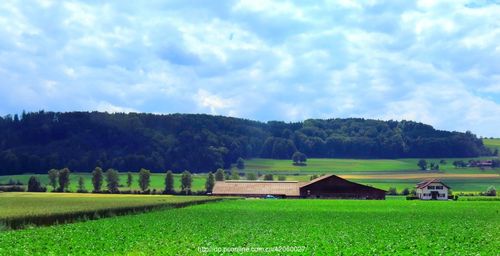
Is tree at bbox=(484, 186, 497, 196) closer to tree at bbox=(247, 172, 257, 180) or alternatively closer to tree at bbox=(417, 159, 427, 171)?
tree at bbox=(417, 159, 427, 171)

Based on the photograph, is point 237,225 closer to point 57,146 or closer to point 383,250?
point 383,250

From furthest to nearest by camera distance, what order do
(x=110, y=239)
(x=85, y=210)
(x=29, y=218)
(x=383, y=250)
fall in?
(x=85, y=210) < (x=29, y=218) < (x=110, y=239) < (x=383, y=250)

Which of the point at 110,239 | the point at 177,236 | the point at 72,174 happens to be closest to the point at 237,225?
the point at 177,236

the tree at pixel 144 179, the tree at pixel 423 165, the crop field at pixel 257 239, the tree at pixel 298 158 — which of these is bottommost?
the crop field at pixel 257 239

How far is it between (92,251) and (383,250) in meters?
12.0

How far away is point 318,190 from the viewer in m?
111

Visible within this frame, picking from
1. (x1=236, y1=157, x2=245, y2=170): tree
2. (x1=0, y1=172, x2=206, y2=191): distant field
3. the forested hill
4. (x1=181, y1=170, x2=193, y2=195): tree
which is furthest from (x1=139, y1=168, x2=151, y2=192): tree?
(x1=236, y1=157, x2=245, y2=170): tree

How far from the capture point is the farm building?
10975 cm

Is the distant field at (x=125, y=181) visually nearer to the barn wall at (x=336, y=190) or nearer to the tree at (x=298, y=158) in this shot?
the tree at (x=298, y=158)

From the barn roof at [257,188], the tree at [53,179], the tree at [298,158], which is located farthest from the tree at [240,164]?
the barn roof at [257,188]

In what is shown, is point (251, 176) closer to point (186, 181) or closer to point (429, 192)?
point (186, 181)

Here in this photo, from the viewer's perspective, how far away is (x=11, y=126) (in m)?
195

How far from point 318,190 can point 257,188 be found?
1163 centimetres

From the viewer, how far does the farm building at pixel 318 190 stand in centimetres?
10975
